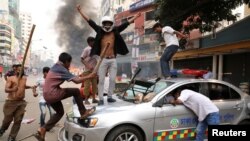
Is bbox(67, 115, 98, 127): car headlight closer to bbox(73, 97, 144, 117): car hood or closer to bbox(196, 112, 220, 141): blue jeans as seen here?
bbox(73, 97, 144, 117): car hood

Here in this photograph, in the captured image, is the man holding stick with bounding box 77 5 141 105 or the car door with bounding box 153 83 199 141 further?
the man holding stick with bounding box 77 5 141 105

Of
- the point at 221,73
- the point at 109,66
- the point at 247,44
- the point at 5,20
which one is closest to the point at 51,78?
the point at 109,66

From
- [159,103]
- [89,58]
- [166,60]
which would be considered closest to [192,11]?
[166,60]

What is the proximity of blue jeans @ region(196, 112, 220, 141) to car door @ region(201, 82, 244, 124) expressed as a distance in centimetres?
67

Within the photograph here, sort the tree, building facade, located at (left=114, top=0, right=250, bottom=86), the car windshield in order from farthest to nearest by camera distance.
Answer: building facade, located at (left=114, top=0, right=250, bottom=86) → the tree → the car windshield

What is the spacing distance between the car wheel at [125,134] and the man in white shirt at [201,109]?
87 centimetres

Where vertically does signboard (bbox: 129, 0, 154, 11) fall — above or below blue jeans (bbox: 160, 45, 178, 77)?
above

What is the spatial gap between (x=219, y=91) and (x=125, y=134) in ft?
6.93

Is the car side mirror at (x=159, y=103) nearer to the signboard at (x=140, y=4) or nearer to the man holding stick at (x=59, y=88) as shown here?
the man holding stick at (x=59, y=88)

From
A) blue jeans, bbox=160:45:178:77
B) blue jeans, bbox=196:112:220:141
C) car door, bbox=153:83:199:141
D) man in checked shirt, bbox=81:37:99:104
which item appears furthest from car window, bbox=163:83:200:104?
man in checked shirt, bbox=81:37:99:104

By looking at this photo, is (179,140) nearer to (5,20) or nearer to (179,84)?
(179,84)

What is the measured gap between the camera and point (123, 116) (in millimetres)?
5555

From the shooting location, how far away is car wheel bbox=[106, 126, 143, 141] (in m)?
5.46

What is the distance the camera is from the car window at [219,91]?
6.39 metres
